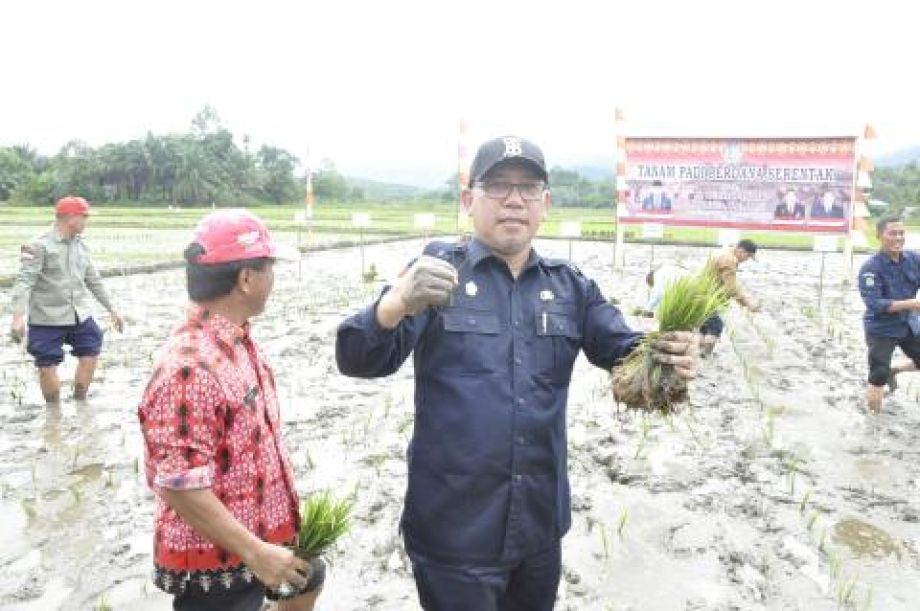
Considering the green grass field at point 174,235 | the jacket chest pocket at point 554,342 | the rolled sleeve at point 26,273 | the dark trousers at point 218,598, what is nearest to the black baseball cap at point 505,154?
the jacket chest pocket at point 554,342

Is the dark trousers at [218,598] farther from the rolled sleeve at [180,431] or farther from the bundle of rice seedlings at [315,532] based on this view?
the rolled sleeve at [180,431]

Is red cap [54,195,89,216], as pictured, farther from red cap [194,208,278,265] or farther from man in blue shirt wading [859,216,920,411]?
man in blue shirt wading [859,216,920,411]

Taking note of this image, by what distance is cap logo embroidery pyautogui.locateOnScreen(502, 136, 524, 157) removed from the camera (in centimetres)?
226

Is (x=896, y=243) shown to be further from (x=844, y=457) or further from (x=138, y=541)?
(x=138, y=541)

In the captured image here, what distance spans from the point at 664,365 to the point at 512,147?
0.82 meters

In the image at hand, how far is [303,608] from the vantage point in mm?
2590

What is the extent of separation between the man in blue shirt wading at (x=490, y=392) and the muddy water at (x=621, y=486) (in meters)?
1.29

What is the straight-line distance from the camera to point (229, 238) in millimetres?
2250

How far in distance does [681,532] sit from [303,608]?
2220 millimetres

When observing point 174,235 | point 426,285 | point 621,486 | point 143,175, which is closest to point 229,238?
point 426,285

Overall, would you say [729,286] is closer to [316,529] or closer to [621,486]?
[621,486]

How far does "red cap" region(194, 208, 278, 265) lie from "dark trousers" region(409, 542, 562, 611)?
3.38 feet

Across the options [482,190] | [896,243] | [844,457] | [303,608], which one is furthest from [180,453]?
[896,243]

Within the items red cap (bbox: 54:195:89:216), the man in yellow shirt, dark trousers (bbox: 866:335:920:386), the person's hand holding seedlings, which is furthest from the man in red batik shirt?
dark trousers (bbox: 866:335:920:386)
